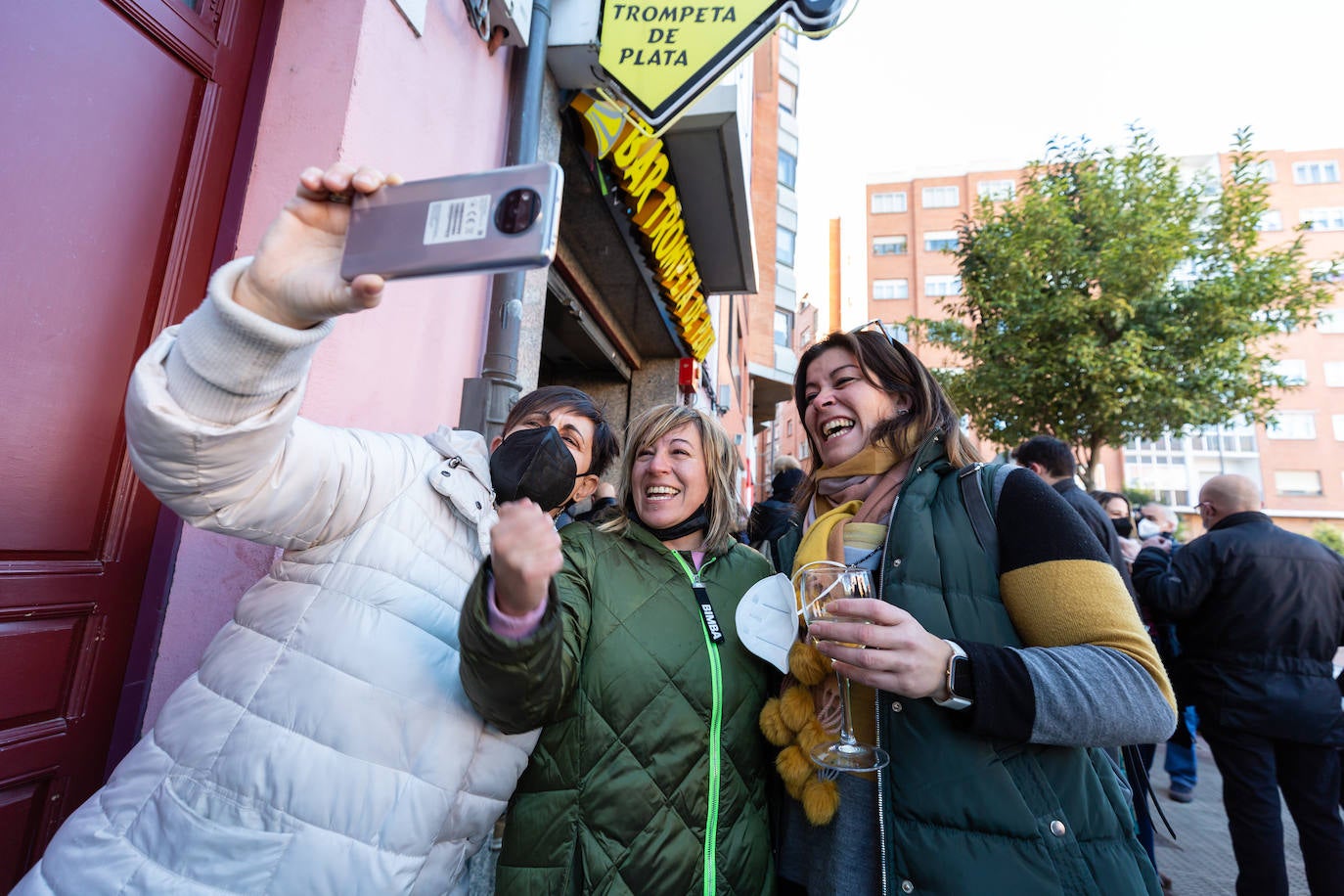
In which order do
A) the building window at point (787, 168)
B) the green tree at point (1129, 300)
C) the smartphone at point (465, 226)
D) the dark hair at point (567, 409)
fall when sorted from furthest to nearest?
the building window at point (787, 168), the green tree at point (1129, 300), the dark hair at point (567, 409), the smartphone at point (465, 226)

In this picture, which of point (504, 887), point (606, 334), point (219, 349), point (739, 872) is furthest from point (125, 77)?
point (606, 334)

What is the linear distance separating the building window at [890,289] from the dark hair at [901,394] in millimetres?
38551

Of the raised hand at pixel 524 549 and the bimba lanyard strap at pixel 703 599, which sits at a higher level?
the raised hand at pixel 524 549

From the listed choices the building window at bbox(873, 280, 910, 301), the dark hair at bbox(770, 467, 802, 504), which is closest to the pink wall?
the dark hair at bbox(770, 467, 802, 504)

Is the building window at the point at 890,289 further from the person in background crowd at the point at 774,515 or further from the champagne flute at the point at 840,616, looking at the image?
the champagne flute at the point at 840,616

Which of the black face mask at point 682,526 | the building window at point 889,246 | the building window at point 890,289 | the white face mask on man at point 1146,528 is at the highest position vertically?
the building window at point 889,246

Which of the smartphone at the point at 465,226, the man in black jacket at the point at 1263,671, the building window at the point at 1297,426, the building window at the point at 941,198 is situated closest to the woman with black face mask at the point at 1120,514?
the man in black jacket at the point at 1263,671

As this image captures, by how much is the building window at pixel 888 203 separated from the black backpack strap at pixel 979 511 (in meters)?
42.2

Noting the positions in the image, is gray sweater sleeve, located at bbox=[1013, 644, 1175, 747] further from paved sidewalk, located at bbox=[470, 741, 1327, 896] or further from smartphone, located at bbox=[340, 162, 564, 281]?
paved sidewalk, located at bbox=[470, 741, 1327, 896]

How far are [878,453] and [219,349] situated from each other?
1493mm

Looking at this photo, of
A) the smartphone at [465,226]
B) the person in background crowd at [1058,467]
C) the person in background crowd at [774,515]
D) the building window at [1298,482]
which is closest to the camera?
the smartphone at [465,226]

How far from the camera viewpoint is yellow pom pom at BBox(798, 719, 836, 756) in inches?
56.0

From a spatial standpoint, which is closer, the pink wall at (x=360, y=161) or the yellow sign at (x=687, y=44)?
the pink wall at (x=360, y=161)

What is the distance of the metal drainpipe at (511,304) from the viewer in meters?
2.81
